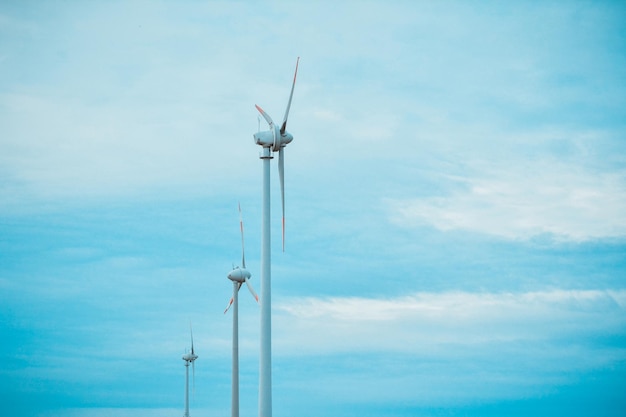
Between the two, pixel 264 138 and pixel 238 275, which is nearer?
pixel 264 138

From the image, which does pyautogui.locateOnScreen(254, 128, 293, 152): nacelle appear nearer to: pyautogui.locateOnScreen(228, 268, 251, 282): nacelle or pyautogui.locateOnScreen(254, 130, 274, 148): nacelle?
pyautogui.locateOnScreen(254, 130, 274, 148): nacelle

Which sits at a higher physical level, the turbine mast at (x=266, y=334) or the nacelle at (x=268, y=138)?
the nacelle at (x=268, y=138)

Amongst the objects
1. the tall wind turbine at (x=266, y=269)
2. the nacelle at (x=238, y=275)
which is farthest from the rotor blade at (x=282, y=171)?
the nacelle at (x=238, y=275)

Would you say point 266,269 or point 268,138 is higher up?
point 268,138

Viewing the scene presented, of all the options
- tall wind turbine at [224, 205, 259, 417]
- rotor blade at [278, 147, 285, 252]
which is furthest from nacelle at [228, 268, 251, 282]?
rotor blade at [278, 147, 285, 252]

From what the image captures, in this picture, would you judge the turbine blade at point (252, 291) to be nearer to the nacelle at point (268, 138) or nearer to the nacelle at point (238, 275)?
the nacelle at point (238, 275)

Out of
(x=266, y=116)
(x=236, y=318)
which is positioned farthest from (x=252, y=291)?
(x=266, y=116)

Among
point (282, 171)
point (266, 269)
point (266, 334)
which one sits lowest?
point (266, 334)

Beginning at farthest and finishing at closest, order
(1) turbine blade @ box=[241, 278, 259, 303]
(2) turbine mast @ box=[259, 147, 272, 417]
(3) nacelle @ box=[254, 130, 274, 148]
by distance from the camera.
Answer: (1) turbine blade @ box=[241, 278, 259, 303] → (3) nacelle @ box=[254, 130, 274, 148] → (2) turbine mast @ box=[259, 147, 272, 417]

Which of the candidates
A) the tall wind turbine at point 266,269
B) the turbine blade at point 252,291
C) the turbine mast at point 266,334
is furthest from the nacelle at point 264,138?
the turbine blade at point 252,291

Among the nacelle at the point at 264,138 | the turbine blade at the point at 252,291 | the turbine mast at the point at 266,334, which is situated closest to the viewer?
the turbine mast at the point at 266,334

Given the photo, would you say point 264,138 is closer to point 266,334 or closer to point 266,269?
point 266,269

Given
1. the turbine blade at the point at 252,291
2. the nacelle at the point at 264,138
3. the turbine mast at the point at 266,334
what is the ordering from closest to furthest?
the turbine mast at the point at 266,334 < the nacelle at the point at 264,138 < the turbine blade at the point at 252,291

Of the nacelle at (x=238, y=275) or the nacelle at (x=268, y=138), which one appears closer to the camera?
the nacelle at (x=268, y=138)
